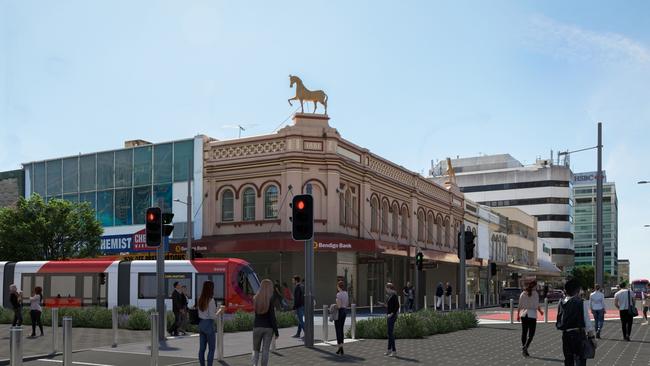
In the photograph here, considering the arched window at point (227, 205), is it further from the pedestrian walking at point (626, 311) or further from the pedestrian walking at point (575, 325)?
the pedestrian walking at point (575, 325)

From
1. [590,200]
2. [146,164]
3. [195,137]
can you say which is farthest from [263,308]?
[590,200]

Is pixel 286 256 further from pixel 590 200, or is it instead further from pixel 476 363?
pixel 590 200

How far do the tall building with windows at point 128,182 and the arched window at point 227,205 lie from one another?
1.25 m

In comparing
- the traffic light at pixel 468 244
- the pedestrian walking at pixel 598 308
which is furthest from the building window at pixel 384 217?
the pedestrian walking at pixel 598 308

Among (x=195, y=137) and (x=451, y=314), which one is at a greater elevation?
(x=195, y=137)

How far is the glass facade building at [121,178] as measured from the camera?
1681 inches

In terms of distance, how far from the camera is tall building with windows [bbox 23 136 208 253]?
42031mm

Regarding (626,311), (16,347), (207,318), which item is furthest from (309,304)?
(626,311)

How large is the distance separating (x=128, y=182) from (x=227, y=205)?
7682 mm

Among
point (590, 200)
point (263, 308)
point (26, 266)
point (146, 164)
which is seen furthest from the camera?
point (590, 200)

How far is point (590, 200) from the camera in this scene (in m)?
184

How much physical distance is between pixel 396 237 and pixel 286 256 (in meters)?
10.5

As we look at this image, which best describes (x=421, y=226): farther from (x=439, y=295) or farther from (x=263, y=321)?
(x=263, y=321)

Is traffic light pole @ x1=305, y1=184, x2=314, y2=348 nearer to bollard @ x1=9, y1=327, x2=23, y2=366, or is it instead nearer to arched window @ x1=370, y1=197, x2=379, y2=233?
bollard @ x1=9, y1=327, x2=23, y2=366
